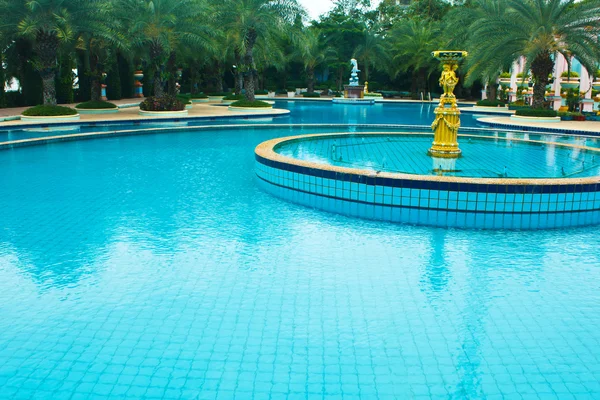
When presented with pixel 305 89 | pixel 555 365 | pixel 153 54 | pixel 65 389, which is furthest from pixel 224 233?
pixel 305 89

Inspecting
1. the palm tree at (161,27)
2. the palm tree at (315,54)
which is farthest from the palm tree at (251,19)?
the palm tree at (315,54)

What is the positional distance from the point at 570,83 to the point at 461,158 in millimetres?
23417

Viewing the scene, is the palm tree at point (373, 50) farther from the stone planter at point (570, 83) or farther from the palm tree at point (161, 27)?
the palm tree at point (161, 27)

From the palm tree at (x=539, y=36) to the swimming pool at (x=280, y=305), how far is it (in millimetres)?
16997

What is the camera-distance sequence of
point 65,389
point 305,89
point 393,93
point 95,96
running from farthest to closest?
point 305,89, point 393,93, point 95,96, point 65,389

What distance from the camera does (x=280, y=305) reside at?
5039 mm

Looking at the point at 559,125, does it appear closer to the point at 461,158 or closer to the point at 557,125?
the point at 557,125

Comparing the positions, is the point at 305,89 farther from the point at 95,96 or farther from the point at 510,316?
the point at 510,316

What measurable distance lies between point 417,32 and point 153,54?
21.1 metres

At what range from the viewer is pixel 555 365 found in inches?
160

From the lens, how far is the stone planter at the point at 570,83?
31045mm

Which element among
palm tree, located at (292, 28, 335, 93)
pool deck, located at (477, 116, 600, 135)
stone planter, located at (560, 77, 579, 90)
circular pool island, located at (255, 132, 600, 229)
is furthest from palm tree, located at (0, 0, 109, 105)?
stone planter, located at (560, 77, 579, 90)

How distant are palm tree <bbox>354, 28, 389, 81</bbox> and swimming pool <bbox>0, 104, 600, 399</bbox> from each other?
36071 millimetres

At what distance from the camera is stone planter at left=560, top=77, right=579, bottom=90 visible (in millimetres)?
31045
